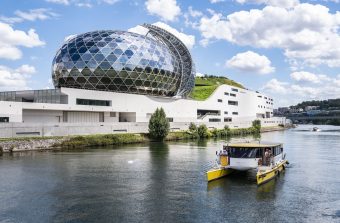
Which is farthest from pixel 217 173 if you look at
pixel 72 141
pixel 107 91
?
pixel 107 91

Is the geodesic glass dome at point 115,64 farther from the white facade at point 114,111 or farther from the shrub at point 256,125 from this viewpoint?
the shrub at point 256,125

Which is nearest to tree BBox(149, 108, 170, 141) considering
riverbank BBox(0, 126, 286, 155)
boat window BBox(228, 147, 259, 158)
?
riverbank BBox(0, 126, 286, 155)

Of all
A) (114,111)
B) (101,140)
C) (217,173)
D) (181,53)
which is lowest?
(217,173)

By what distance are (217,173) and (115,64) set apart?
4613 cm

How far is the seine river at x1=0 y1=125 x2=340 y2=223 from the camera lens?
19375 mm

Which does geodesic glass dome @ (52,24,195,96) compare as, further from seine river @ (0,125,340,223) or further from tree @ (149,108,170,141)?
seine river @ (0,125,340,223)

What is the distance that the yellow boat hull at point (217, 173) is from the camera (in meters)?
28.0

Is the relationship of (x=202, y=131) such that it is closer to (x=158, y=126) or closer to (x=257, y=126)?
(x=158, y=126)

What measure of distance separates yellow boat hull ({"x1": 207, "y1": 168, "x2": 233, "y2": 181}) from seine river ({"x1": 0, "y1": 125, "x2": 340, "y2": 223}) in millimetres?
496

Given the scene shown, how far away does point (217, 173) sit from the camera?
28953 mm

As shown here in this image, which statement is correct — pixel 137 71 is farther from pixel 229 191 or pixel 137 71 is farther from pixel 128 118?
pixel 229 191

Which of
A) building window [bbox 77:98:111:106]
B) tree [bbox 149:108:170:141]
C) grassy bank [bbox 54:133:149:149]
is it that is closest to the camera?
grassy bank [bbox 54:133:149:149]

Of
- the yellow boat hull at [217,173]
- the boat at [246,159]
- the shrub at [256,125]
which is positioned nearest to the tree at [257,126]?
the shrub at [256,125]

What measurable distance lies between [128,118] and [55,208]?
5442 cm
